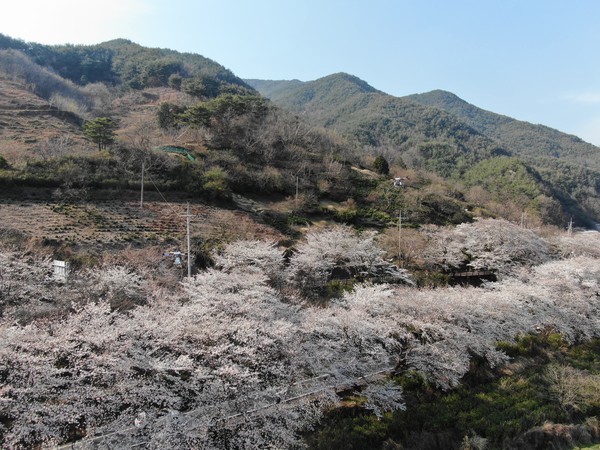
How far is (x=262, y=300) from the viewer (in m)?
14.2

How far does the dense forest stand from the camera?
938 cm

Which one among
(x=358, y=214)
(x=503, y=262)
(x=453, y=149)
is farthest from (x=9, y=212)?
(x=453, y=149)

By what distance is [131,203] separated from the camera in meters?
32.8

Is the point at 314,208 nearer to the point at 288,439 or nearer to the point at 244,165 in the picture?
the point at 244,165

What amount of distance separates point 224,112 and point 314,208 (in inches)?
757

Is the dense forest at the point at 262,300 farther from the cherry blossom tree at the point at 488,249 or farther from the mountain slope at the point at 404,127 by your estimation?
the mountain slope at the point at 404,127

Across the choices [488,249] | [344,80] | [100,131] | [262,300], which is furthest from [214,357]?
[344,80]

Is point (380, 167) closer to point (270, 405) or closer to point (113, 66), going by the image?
point (270, 405)

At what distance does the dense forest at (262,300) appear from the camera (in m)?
9.38

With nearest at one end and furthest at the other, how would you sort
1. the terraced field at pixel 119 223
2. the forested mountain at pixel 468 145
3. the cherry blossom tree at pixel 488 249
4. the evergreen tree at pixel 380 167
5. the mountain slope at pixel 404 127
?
the terraced field at pixel 119 223
the cherry blossom tree at pixel 488 249
the evergreen tree at pixel 380 167
the forested mountain at pixel 468 145
the mountain slope at pixel 404 127

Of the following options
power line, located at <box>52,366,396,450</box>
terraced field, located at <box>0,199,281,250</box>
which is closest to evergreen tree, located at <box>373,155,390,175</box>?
terraced field, located at <box>0,199,281,250</box>

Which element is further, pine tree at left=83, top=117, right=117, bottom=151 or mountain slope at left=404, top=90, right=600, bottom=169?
mountain slope at left=404, top=90, right=600, bottom=169

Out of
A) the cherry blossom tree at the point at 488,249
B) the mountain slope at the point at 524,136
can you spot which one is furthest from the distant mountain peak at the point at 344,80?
the cherry blossom tree at the point at 488,249

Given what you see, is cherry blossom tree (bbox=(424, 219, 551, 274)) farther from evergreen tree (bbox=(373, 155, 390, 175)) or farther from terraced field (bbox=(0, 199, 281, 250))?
evergreen tree (bbox=(373, 155, 390, 175))
